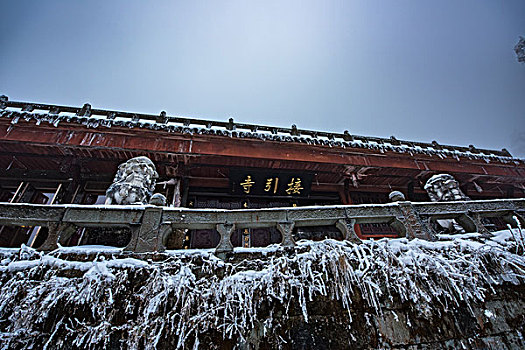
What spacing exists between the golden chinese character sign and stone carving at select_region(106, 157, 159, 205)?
287cm

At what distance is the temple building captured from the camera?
6.50 metres

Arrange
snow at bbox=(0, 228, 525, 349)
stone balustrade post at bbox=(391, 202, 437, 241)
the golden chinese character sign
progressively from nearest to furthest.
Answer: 1. snow at bbox=(0, 228, 525, 349)
2. stone balustrade post at bbox=(391, 202, 437, 241)
3. the golden chinese character sign

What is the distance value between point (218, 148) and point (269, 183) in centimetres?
198

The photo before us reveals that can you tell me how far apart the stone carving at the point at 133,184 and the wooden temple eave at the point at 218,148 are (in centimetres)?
187

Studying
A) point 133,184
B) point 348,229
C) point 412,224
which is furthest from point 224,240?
point 412,224

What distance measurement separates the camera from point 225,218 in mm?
3629

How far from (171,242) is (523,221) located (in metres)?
6.19

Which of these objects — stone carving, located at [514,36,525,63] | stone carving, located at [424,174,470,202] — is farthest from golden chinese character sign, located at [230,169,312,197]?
stone carving, located at [514,36,525,63]

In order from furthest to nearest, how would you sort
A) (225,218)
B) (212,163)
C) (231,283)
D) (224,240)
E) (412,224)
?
(212,163) < (412,224) < (225,218) < (224,240) < (231,283)

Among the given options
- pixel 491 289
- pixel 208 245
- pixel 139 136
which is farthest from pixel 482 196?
pixel 139 136

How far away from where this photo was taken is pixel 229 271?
3066 millimetres

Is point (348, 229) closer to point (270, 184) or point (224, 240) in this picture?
point (224, 240)

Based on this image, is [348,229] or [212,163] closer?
[348,229]

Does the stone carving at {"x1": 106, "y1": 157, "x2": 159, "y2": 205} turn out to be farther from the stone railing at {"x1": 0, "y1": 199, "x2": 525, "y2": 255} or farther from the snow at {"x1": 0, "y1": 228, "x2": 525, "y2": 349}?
the snow at {"x1": 0, "y1": 228, "x2": 525, "y2": 349}
